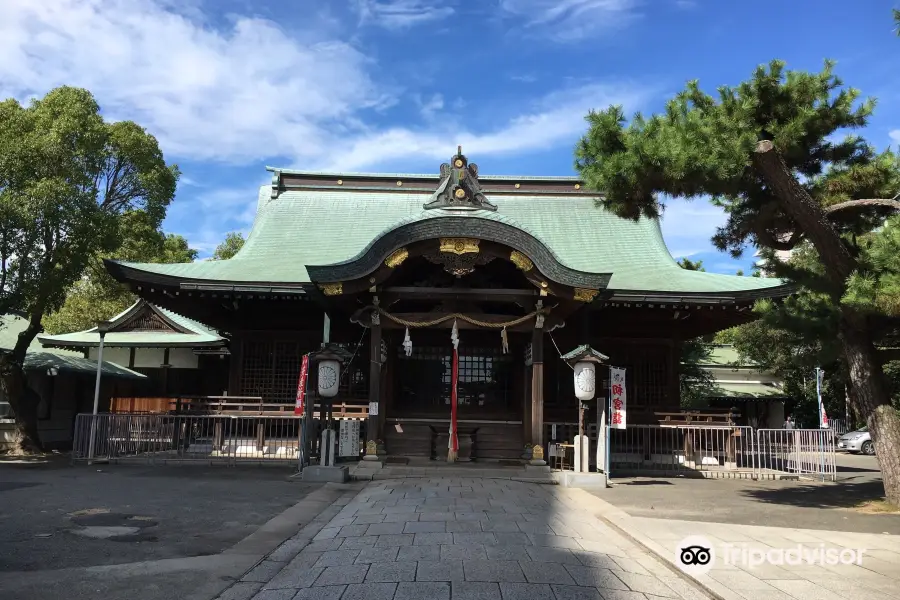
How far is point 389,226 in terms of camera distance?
1540 cm

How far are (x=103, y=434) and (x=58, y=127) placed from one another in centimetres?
723

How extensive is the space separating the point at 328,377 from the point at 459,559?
271 inches

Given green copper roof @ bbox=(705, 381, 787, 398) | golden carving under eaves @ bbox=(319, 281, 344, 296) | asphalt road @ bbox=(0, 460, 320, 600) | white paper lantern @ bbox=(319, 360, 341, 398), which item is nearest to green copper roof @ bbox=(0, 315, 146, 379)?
asphalt road @ bbox=(0, 460, 320, 600)

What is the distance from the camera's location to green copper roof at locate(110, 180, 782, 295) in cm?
1561

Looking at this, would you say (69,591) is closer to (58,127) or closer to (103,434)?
(103,434)

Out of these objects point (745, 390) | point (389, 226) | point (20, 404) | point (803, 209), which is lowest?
point (20, 404)

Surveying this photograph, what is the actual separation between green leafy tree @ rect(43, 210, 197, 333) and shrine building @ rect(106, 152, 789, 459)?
10.4 feet

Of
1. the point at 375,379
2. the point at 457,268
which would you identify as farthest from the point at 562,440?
the point at 457,268

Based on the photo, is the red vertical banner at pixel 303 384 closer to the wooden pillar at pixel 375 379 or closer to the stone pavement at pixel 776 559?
the wooden pillar at pixel 375 379

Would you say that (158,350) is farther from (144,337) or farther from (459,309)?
(459,309)

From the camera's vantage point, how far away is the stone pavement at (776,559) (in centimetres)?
536

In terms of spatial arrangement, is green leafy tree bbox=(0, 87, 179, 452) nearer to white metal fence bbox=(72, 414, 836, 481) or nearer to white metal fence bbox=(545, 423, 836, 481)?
white metal fence bbox=(72, 414, 836, 481)

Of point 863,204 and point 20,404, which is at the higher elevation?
point 863,204

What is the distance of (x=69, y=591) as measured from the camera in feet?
16.8
